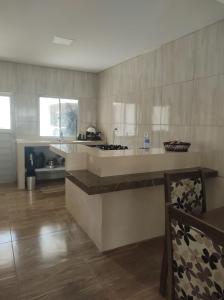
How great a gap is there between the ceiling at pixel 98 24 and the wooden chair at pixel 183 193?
164cm

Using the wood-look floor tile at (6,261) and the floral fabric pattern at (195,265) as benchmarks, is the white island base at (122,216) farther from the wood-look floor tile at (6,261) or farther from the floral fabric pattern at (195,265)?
the floral fabric pattern at (195,265)

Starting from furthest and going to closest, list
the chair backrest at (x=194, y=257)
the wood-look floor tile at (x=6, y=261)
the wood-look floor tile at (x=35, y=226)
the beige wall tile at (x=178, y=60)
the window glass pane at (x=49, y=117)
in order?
1. the window glass pane at (x=49, y=117)
2. the beige wall tile at (x=178, y=60)
3. the wood-look floor tile at (x=35, y=226)
4. the wood-look floor tile at (x=6, y=261)
5. the chair backrest at (x=194, y=257)

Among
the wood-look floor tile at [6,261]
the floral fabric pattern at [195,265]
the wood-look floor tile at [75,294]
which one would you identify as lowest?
the wood-look floor tile at [75,294]

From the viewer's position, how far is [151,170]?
2.48 metres

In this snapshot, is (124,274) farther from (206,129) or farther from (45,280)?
(206,129)

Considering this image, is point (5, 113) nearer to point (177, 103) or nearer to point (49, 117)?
point (49, 117)

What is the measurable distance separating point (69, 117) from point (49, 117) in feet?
1.49

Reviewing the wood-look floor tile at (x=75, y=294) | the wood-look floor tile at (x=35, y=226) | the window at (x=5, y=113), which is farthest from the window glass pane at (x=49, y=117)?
the wood-look floor tile at (x=75, y=294)

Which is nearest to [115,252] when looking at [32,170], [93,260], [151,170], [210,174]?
[93,260]

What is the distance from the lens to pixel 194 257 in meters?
0.90

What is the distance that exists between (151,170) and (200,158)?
75cm

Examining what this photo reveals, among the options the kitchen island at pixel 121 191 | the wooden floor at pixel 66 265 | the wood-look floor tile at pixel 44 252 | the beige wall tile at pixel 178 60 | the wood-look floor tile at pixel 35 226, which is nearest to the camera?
the wooden floor at pixel 66 265

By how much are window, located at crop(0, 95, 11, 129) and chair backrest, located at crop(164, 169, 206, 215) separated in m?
3.96

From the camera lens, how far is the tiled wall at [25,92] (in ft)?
14.8
